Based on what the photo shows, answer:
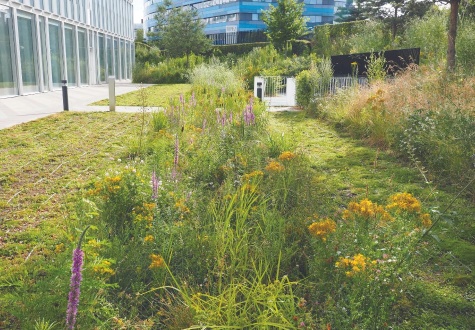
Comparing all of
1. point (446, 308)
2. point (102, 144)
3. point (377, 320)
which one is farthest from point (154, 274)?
point (102, 144)

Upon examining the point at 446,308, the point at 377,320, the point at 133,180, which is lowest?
the point at 446,308

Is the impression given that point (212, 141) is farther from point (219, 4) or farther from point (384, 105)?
point (219, 4)

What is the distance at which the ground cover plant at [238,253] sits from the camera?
1.99 meters

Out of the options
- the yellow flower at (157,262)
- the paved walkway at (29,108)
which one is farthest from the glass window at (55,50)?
the yellow flower at (157,262)

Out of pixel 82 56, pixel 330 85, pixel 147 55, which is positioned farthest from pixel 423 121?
pixel 147 55

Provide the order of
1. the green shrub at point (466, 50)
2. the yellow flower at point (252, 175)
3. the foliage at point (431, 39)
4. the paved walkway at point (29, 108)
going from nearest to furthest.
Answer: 1. the yellow flower at point (252, 175)
2. the paved walkway at point (29, 108)
3. the green shrub at point (466, 50)
4. the foliage at point (431, 39)

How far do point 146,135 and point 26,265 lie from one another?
3.66 m

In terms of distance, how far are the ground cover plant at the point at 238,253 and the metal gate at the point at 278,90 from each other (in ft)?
29.3

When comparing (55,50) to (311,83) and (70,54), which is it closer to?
(70,54)

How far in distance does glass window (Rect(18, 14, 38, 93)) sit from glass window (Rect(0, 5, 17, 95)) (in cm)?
79

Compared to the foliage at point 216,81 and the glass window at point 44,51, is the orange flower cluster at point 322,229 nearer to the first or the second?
the foliage at point 216,81

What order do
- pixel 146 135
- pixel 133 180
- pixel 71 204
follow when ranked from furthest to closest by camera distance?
pixel 146 135 → pixel 71 204 → pixel 133 180

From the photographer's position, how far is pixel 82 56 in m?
21.2

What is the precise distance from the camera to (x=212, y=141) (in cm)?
484
